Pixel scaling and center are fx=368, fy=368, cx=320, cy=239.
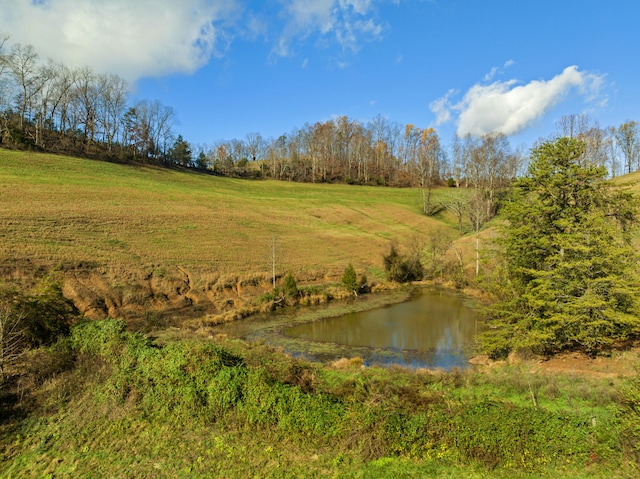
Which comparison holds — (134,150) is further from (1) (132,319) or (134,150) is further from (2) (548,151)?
(2) (548,151)

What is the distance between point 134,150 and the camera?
248ft

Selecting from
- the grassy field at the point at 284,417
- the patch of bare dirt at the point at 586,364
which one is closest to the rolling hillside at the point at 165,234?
the grassy field at the point at 284,417

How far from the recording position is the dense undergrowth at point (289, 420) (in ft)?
30.6

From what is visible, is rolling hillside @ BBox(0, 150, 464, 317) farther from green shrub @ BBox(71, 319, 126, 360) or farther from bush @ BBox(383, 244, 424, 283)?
green shrub @ BBox(71, 319, 126, 360)

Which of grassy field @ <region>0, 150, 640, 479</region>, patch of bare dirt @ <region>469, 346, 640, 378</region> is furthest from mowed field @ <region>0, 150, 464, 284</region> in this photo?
patch of bare dirt @ <region>469, 346, 640, 378</region>

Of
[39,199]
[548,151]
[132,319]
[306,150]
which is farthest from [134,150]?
[548,151]

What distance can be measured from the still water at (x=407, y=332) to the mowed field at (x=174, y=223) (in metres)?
10.6

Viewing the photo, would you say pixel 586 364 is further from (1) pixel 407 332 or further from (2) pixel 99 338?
(2) pixel 99 338

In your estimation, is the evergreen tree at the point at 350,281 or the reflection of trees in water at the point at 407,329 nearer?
the reflection of trees in water at the point at 407,329

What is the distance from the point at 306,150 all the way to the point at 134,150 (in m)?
47.1

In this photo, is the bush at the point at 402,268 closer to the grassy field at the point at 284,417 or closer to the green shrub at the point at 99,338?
the grassy field at the point at 284,417

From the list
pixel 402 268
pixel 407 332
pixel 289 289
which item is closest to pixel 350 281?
pixel 289 289

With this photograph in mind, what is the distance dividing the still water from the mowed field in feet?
34.9

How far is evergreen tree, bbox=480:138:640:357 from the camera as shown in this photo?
16.2 meters
